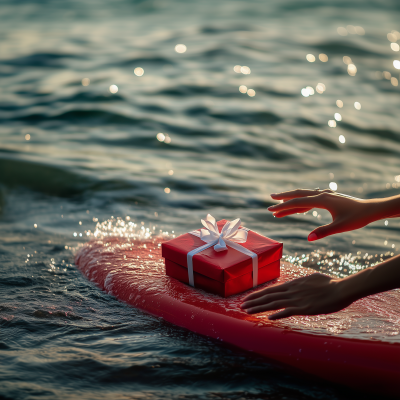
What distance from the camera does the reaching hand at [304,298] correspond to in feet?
4.96

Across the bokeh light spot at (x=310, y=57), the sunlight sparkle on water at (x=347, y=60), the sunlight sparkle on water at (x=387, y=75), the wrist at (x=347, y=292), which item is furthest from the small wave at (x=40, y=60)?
the wrist at (x=347, y=292)

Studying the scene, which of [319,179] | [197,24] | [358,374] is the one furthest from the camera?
[197,24]

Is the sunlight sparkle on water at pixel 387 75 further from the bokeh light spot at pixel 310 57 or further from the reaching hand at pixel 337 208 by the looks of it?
the reaching hand at pixel 337 208

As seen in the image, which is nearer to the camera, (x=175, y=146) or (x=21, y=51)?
(x=175, y=146)

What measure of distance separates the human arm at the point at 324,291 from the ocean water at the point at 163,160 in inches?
16.1

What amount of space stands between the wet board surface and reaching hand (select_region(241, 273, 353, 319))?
31cm

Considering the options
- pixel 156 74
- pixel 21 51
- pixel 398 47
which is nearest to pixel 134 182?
pixel 156 74

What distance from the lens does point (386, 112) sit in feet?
20.3

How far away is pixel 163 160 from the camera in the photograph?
464 centimetres

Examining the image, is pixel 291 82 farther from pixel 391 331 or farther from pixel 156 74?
pixel 391 331

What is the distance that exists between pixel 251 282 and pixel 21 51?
7731mm

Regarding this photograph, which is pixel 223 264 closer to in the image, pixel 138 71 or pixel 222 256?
pixel 222 256

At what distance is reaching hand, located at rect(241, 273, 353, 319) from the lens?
1.51 metres

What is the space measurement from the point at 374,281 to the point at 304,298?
0.74 feet
